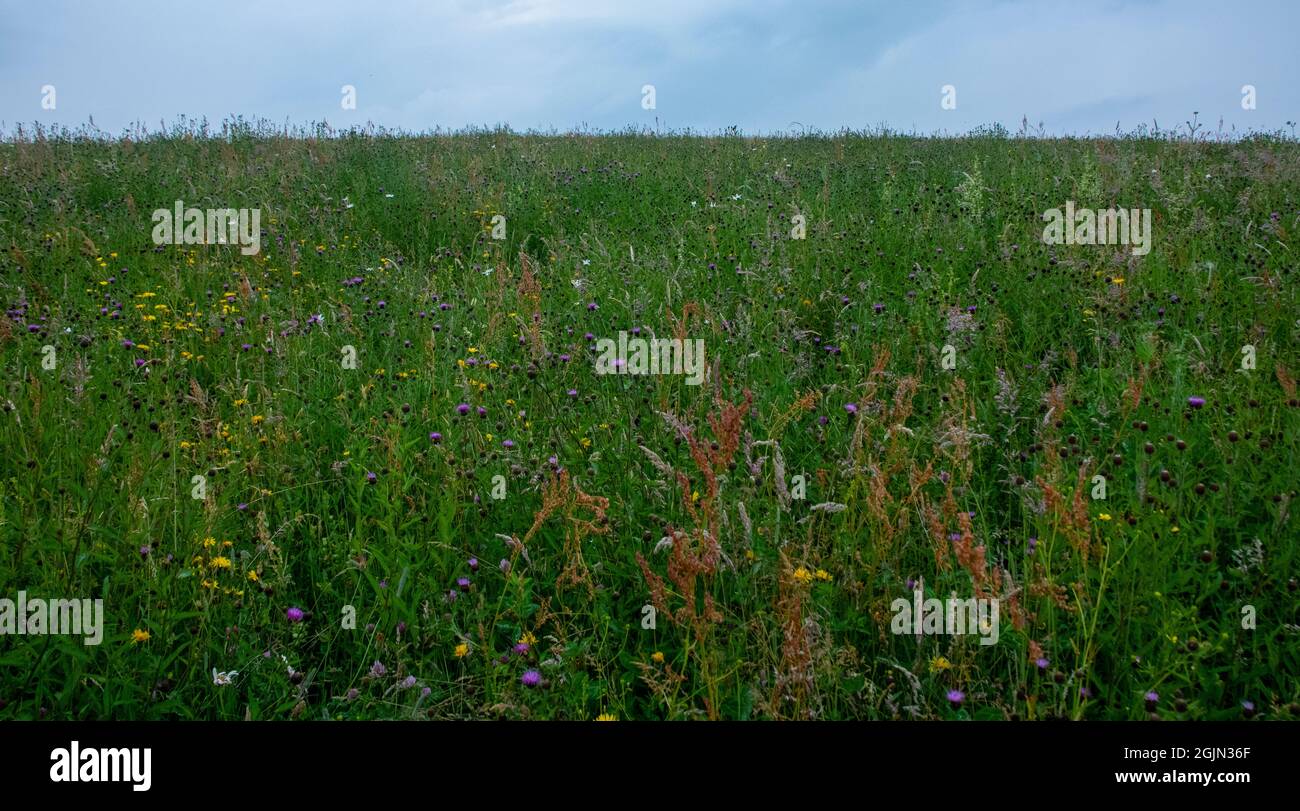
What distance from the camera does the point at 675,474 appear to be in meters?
2.91

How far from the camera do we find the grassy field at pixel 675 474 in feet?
7.47

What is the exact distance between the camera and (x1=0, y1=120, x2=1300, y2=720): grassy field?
228 centimetres

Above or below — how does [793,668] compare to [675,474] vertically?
below

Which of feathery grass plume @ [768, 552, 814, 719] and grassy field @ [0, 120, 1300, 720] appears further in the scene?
grassy field @ [0, 120, 1300, 720]

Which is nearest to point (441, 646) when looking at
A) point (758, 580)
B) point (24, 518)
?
point (758, 580)

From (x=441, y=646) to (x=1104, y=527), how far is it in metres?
2.21

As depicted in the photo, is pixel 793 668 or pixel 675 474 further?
pixel 675 474

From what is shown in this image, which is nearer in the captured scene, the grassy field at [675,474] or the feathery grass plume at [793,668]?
the feathery grass plume at [793,668]

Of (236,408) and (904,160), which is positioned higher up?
(904,160)

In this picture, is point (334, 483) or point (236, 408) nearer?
point (334, 483)

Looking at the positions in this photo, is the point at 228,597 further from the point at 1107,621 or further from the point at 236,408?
the point at 1107,621

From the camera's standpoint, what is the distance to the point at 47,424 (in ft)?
11.4
